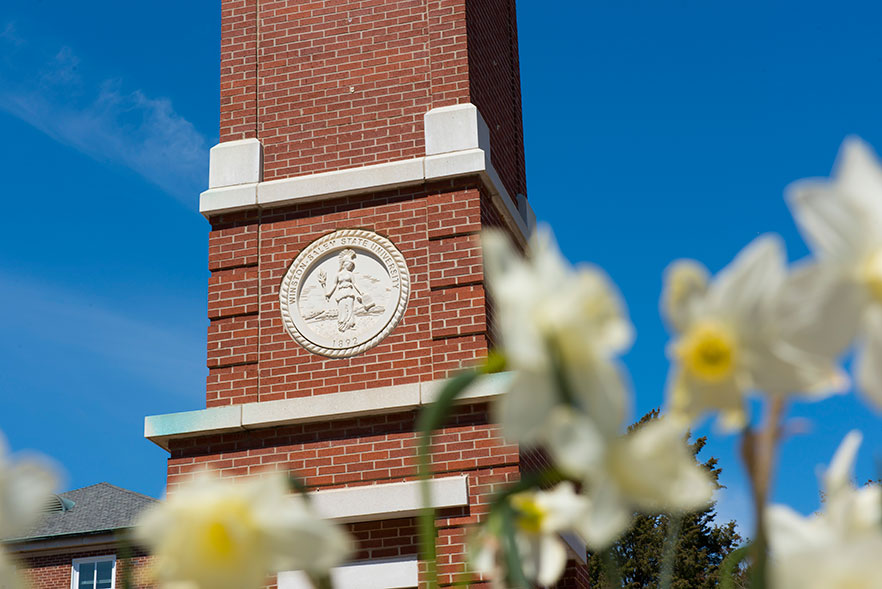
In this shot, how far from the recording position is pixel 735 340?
52 cm

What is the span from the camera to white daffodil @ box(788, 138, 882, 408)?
19.4 inches

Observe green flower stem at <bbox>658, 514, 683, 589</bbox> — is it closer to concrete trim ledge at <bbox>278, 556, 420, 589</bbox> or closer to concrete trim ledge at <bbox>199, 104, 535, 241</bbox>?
concrete trim ledge at <bbox>278, 556, 420, 589</bbox>

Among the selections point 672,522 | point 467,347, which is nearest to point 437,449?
point 467,347

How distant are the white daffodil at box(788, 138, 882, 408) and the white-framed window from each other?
28.3 metres

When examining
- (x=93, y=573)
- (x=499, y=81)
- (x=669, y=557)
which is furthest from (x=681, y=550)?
(x=669, y=557)

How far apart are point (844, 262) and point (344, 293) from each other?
9313 millimetres

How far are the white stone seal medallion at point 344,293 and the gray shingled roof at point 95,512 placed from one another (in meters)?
19.6

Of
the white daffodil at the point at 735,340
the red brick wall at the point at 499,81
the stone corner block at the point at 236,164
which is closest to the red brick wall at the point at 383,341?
the stone corner block at the point at 236,164

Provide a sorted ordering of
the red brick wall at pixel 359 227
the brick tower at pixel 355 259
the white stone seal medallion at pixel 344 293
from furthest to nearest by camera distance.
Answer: the white stone seal medallion at pixel 344 293, the red brick wall at pixel 359 227, the brick tower at pixel 355 259

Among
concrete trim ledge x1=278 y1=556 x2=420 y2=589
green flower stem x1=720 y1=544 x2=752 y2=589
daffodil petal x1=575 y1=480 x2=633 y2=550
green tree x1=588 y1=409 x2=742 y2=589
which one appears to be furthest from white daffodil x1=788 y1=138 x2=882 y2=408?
green tree x1=588 y1=409 x2=742 y2=589

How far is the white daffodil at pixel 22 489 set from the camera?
23.9 inches

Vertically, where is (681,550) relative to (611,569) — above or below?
above

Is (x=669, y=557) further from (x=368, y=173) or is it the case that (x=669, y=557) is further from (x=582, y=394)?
(x=368, y=173)

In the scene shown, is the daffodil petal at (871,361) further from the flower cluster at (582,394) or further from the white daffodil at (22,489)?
the white daffodil at (22,489)
